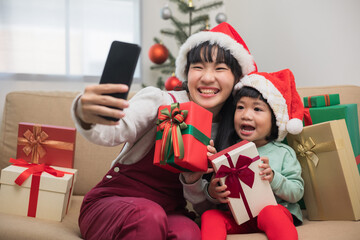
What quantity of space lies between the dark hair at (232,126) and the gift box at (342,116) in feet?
0.72

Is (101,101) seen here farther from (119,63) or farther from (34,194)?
(34,194)

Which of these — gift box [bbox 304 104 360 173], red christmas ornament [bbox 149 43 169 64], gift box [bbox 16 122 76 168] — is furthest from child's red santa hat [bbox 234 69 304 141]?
red christmas ornament [bbox 149 43 169 64]

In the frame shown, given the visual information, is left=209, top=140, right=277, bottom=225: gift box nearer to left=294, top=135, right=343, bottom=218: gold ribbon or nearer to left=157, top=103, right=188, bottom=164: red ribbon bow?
left=157, top=103, right=188, bottom=164: red ribbon bow

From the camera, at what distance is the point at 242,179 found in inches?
47.0

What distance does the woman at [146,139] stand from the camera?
99cm

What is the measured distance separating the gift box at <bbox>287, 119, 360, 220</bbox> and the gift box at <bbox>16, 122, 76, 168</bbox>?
108 cm

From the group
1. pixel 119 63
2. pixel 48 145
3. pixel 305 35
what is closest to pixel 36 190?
pixel 48 145

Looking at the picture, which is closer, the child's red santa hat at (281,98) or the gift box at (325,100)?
the child's red santa hat at (281,98)

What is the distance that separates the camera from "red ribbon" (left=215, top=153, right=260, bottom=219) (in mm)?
1179

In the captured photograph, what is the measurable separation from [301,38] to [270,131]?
143 centimetres

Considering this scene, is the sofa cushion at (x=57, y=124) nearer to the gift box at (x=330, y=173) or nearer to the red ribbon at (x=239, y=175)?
the red ribbon at (x=239, y=175)

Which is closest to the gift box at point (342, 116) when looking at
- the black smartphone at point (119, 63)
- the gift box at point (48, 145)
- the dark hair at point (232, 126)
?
the dark hair at point (232, 126)

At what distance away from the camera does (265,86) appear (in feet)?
4.67

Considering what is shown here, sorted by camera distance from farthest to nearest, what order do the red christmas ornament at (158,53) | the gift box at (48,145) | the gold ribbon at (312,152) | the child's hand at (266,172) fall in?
1. the red christmas ornament at (158,53)
2. the gift box at (48,145)
3. the gold ribbon at (312,152)
4. the child's hand at (266,172)
